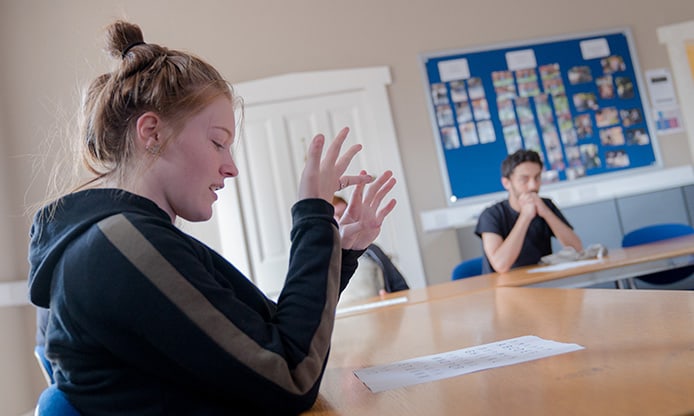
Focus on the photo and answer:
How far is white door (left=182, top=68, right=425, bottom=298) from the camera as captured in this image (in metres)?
4.46

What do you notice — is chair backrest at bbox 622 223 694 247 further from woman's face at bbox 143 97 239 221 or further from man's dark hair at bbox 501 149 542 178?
woman's face at bbox 143 97 239 221

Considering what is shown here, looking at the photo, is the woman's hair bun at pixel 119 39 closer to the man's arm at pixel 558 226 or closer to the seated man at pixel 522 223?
the seated man at pixel 522 223

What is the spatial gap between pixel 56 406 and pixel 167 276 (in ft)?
0.81

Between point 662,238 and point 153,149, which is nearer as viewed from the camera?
point 153,149

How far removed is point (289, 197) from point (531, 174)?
1.85 metres

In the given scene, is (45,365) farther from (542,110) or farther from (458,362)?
(542,110)

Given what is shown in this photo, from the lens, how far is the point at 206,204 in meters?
0.96

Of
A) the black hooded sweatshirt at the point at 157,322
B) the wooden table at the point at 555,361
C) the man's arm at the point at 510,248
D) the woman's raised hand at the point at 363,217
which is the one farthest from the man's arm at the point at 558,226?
the black hooded sweatshirt at the point at 157,322

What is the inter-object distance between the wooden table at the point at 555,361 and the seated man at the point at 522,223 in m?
1.63

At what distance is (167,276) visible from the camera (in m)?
0.74

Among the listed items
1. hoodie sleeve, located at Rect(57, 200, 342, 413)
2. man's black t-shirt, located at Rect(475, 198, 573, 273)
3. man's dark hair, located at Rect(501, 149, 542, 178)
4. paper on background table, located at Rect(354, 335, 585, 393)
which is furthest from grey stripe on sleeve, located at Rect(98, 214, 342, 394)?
man's dark hair, located at Rect(501, 149, 542, 178)

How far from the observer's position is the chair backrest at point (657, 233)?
138 inches

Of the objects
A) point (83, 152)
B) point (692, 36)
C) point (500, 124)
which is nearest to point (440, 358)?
point (83, 152)

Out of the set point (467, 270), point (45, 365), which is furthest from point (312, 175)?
point (467, 270)
